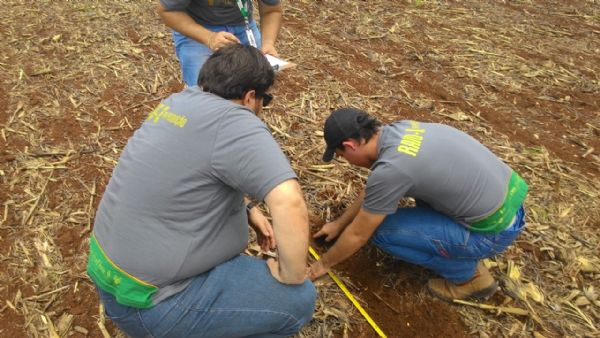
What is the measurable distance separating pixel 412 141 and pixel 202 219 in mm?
1274

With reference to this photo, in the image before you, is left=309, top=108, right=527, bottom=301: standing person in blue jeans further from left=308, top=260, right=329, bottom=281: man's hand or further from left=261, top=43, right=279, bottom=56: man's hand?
left=261, top=43, right=279, bottom=56: man's hand

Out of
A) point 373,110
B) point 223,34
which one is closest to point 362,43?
point 373,110

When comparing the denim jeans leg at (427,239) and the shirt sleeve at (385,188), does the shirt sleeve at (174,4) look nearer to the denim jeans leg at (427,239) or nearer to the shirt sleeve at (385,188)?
the shirt sleeve at (385,188)

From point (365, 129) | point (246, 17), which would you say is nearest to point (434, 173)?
point (365, 129)

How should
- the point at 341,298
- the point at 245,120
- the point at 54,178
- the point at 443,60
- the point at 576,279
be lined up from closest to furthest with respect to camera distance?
the point at 245,120, the point at 341,298, the point at 576,279, the point at 54,178, the point at 443,60

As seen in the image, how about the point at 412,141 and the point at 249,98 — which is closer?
the point at 249,98

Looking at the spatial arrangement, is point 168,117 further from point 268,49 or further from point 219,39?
point 268,49

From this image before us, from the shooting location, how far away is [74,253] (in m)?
3.20

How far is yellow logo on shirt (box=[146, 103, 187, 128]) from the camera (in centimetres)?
188

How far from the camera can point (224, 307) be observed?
2.01m

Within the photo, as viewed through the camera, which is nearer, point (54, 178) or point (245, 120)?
point (245, 120)

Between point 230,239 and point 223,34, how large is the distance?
1.65 m

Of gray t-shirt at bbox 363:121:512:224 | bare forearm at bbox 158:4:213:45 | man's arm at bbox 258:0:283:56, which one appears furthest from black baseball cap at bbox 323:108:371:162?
man's arm at bbox 258:0:283:56

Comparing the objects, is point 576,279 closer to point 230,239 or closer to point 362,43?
point 230,239
